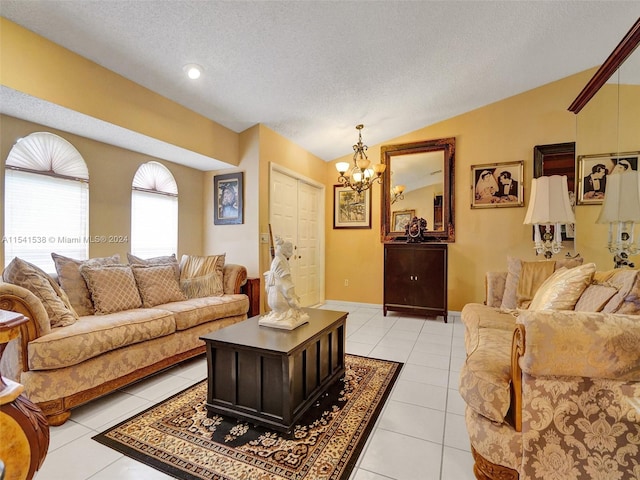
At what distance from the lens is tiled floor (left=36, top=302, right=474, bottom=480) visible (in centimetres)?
142

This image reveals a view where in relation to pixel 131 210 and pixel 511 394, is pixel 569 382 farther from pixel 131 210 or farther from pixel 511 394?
pixel 131 210

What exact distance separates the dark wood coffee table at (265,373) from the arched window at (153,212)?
2.20 metres

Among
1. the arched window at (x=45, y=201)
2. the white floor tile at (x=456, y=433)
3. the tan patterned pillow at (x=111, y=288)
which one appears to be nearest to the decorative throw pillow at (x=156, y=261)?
the tan patterned pillow at (x=111, y=288)

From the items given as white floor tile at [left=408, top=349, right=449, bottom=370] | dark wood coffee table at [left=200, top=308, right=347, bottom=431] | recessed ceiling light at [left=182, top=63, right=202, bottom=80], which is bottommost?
white floor tile at [left=408, top=349, right=449, bottom=370]

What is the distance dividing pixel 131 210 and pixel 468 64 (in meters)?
4.01

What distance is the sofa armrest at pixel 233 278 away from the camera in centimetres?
333

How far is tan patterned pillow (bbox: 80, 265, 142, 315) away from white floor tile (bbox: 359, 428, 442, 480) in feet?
7.32

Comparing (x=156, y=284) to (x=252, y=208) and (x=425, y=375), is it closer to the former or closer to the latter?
(x=252, y=208)

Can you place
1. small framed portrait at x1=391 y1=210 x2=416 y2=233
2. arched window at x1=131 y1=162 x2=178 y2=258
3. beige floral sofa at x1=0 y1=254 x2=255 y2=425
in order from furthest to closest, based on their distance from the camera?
1. small framed portrait at x1=391 y1=210 x2=416 y2=233
2. arched window at x1=131 y1=162 x2=178 y2=258
3. beige floral sofa at x1=0 y1=254 x2=255 y2=425

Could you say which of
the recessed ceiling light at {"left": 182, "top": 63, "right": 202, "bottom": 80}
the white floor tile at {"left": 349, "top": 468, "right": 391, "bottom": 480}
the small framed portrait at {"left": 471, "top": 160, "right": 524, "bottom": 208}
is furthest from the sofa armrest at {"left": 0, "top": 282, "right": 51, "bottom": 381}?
the small framed portrait at {"left": 471, "top": 160, "right": 524, "bottom": 208}

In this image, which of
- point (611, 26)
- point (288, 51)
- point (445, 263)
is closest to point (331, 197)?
point (445, 263)

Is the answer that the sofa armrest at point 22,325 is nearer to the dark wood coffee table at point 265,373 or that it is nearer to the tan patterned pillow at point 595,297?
the dark wood coffee table at point 265,373

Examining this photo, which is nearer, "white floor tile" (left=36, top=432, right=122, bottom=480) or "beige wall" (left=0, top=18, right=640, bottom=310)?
"white floor tile" (left=36, top=432, right=122, bottom=480)

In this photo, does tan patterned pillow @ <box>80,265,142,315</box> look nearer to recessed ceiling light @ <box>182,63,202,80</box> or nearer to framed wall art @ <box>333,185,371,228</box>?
recessed ceiling light @ <box>182,63,202,80</box>
